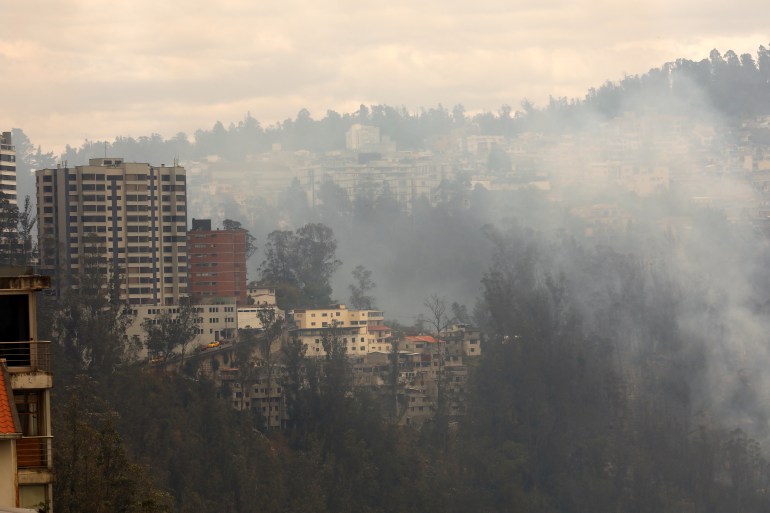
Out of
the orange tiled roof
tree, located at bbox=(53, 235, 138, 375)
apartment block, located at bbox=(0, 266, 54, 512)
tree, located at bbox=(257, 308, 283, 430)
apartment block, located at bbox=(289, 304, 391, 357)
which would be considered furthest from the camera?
apartment block, located at bbox=(289, 304, 391, 357)

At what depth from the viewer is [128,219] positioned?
57.8m

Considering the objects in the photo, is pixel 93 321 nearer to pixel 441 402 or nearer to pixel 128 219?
pixel 128 219

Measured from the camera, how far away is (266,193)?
356 feet

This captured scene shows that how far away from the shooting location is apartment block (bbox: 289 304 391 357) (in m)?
59.6

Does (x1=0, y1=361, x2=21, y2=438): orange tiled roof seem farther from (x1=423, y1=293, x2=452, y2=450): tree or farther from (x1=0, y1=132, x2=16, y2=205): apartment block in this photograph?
(x1=0, y1=132, x2=16, y2=205): apartment block

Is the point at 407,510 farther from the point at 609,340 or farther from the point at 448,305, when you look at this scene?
the point at 448,305

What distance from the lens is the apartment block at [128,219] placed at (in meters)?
56.2

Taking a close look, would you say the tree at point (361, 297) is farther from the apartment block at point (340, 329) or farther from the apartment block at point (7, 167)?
the apartment block at point (7, 167)

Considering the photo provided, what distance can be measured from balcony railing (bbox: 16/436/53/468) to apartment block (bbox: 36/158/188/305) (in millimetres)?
43756

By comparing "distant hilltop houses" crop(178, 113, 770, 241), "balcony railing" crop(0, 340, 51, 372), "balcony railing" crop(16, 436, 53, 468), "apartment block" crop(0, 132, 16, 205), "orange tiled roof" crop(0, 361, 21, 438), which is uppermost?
"distant hilltop houses" crop(178, 113, 770, 241)

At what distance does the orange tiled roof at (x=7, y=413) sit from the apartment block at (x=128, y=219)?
44.8m

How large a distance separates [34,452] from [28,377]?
54cm

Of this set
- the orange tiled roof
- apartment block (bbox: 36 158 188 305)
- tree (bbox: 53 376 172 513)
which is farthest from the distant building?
the orange tiled roof

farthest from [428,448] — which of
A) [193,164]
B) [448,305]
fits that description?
[193,164]
